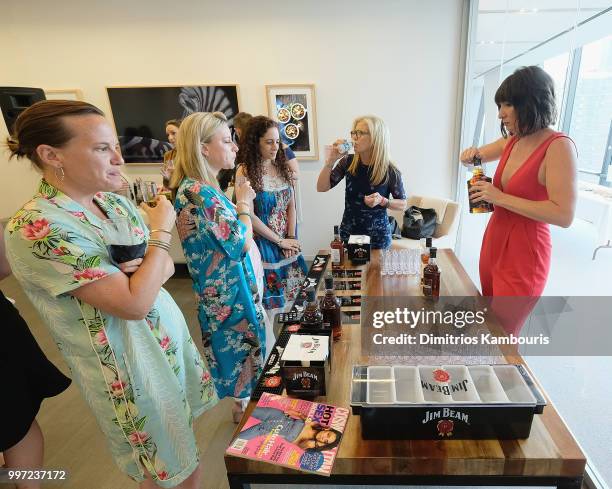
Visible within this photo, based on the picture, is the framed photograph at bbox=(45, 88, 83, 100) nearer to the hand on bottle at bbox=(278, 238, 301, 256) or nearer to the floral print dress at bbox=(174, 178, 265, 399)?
the hand on bottle at bbox=(278, 238, 301, 256)

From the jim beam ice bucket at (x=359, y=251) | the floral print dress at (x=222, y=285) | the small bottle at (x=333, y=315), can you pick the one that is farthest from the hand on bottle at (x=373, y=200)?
the small bottle at (x=333, y=315)

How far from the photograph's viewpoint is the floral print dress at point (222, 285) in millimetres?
1389

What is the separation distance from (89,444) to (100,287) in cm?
147

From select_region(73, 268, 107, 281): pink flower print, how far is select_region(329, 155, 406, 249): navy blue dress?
1.56 metres

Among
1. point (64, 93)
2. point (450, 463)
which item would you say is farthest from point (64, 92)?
point (450, 463)

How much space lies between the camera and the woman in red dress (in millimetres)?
1242

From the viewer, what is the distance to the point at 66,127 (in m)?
0.88

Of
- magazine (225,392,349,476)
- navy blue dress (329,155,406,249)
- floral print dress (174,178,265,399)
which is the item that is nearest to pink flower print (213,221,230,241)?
floral print dress (174,178,265,399)

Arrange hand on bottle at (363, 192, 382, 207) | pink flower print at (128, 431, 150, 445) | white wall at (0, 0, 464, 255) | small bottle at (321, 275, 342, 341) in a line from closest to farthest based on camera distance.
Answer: pink flower print at (128, 431, 150, 445) → small bottle at (321, 275, 342, 341) → hand on bottle at (363, 192, 382, 207) → white wall at (0, 0, 464, 255)

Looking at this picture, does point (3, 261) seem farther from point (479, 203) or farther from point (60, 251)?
point (479, 203)

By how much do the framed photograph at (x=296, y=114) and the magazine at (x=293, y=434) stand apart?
3087 millimetres

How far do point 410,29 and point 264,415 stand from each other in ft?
11.9

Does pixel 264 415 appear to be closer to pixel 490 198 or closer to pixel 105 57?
pixel 490 198

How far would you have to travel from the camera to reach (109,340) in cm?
97
